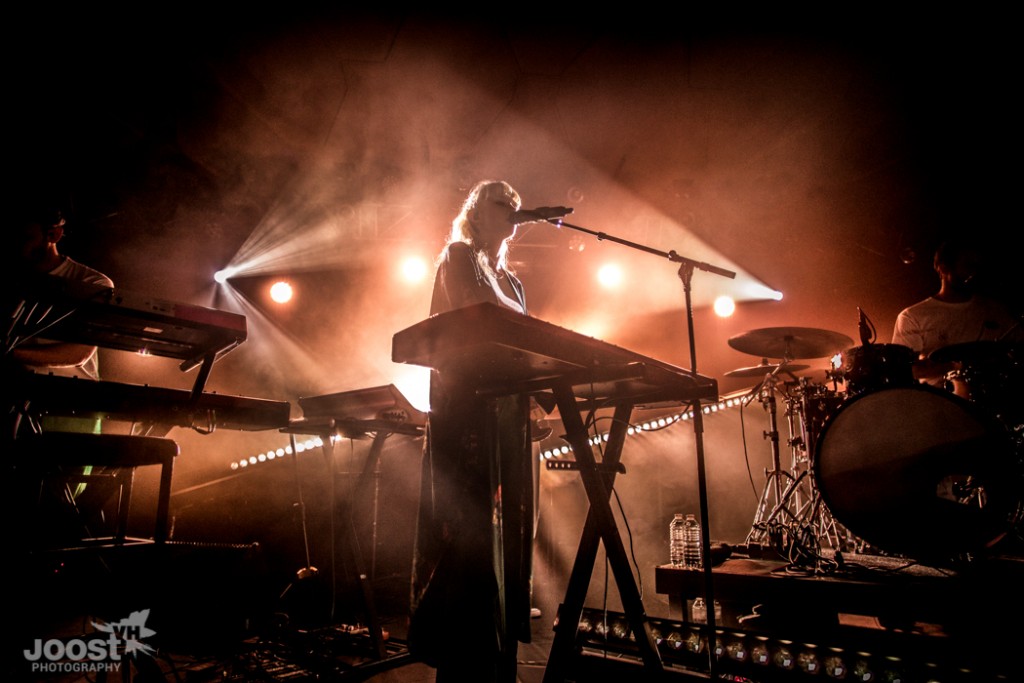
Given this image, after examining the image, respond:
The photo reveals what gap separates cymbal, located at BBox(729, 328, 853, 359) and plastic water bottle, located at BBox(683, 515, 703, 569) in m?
1.45

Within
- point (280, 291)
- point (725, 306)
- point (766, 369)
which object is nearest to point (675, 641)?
point (766, 369)

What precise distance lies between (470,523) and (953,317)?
3735 mm

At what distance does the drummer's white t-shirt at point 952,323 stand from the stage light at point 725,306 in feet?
7.87

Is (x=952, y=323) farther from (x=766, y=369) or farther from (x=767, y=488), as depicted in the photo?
(x=767, y=488)

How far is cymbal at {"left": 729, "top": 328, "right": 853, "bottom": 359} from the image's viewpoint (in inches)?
147

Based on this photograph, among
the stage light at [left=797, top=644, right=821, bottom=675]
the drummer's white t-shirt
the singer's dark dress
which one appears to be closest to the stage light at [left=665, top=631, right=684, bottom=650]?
the stage light at [left=797, top=644, right=821, bottom=675]

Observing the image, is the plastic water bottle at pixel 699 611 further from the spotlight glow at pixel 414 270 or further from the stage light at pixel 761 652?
the spotlight glow at pixel 414 270

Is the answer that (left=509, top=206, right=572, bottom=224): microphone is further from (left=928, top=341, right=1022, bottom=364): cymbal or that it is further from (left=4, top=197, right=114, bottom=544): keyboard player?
(left=928, top=341, right=1022, bottom=364): cymbal

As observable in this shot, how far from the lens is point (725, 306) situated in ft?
20.2

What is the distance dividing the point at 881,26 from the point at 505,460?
4.54 meters

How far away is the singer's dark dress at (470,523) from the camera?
5.08 feet

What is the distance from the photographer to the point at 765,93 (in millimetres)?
4754

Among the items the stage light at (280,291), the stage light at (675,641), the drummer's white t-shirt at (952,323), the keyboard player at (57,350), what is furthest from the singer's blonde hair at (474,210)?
the stage light at (280,291)

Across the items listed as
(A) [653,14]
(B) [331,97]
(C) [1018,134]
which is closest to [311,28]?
(B) [331,97]
